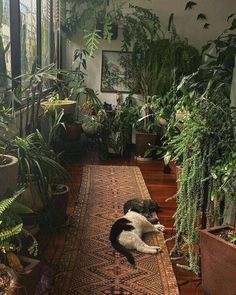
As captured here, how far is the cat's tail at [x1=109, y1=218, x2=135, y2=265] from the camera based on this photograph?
220 centimetres

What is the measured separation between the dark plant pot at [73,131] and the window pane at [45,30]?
0.84 m

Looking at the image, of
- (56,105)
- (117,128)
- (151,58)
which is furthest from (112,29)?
(56,105)

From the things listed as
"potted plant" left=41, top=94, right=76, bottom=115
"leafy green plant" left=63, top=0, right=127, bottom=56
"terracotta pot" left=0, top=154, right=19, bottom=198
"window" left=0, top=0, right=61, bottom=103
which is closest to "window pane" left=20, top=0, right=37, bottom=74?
"window" left=0, top=0, right=61, bottom=103

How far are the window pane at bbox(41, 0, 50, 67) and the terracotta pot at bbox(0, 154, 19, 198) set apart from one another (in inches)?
105

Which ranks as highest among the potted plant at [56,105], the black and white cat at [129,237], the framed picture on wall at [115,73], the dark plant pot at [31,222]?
the framed picture on wall at [115,73]

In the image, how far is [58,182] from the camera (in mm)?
2775

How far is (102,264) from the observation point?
2117 millimetres

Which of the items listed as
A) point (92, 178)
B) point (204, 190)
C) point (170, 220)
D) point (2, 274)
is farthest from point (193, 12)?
point (2, 274)

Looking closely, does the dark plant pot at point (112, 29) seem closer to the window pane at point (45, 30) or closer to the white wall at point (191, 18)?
the white wall at point (191, 18)

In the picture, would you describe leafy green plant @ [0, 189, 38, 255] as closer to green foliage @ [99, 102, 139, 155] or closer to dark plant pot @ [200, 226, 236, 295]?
dark plant pot @ [200, 226, 236, 295]

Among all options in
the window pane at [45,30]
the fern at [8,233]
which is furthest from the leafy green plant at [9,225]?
the window pane at [45,30]

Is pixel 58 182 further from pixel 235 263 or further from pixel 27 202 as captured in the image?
pixel 235 263

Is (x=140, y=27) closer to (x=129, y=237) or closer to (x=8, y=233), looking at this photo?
(x=129, y=237)

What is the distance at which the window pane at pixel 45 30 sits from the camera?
4.11 m
